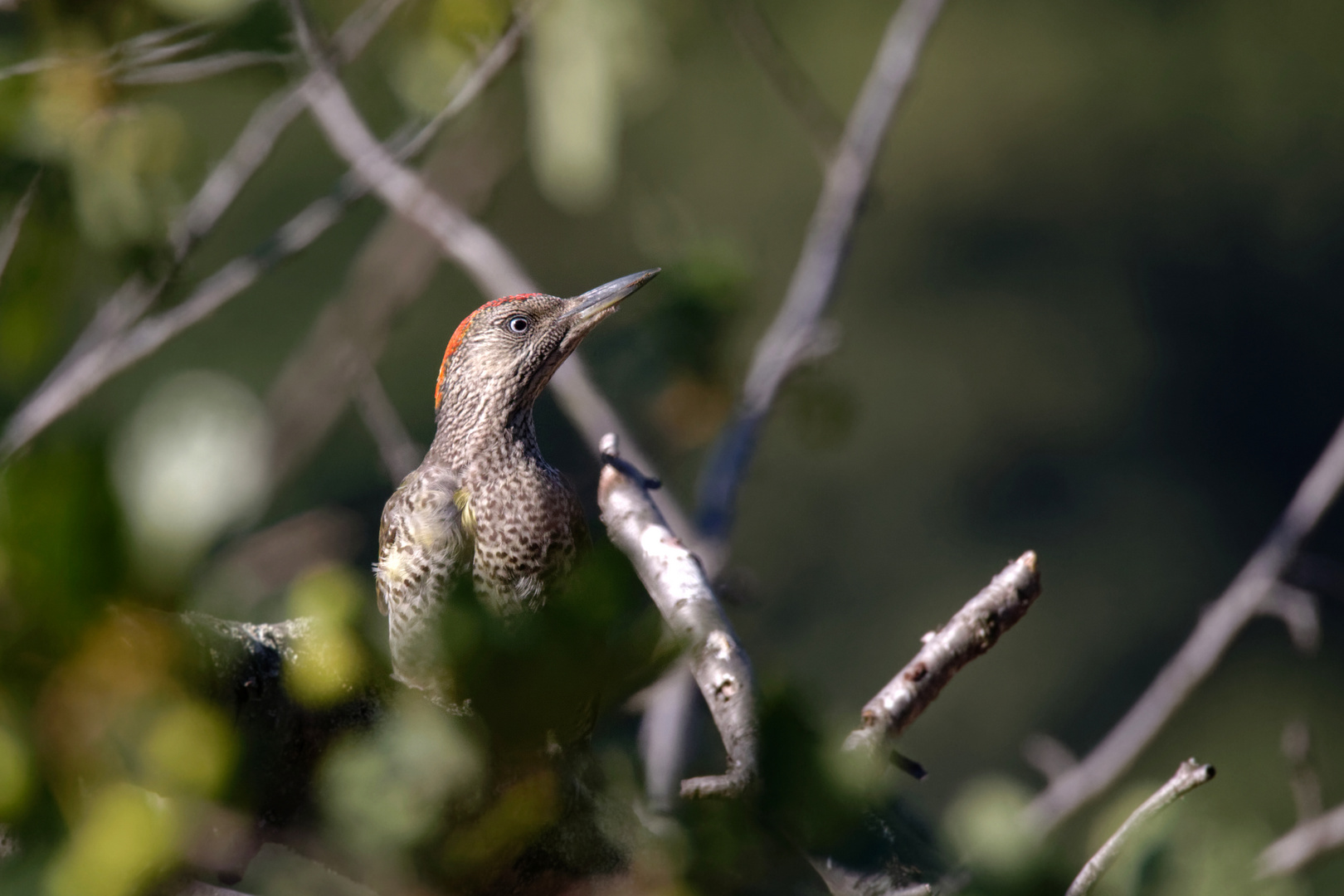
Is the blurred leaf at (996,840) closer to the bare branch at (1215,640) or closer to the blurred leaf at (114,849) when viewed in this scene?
the blurred leaf at (114,849)

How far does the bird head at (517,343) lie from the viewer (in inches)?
91.4

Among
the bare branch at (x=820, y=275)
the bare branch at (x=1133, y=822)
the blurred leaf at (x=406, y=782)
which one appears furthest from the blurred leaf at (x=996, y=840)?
the bare branch at (x=820, y=275)

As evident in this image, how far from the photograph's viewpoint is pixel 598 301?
240 cm

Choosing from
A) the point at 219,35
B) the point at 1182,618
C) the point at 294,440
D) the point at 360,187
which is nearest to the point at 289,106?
the point at 360,187

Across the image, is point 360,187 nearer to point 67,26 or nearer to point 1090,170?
point 67,26

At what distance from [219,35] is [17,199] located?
0.38 meters

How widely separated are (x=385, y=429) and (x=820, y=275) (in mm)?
1230

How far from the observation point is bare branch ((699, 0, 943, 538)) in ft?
9.53

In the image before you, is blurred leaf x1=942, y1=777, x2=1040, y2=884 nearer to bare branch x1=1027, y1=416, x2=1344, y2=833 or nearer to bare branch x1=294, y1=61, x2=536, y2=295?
bare branch x1=294, y1=61, x2=536, y2=295

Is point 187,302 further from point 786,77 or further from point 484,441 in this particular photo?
point 786,77

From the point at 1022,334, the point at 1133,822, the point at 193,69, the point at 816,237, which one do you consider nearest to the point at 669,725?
the point at 816,237

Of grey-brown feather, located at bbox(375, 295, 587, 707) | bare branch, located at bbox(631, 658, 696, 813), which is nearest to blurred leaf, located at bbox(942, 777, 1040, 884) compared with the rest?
grey-brown feather, located at bbox(375, 295, 587, 707)

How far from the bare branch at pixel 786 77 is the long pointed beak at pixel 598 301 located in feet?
2.25

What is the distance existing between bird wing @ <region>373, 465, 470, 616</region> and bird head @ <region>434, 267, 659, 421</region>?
0.23 metres
